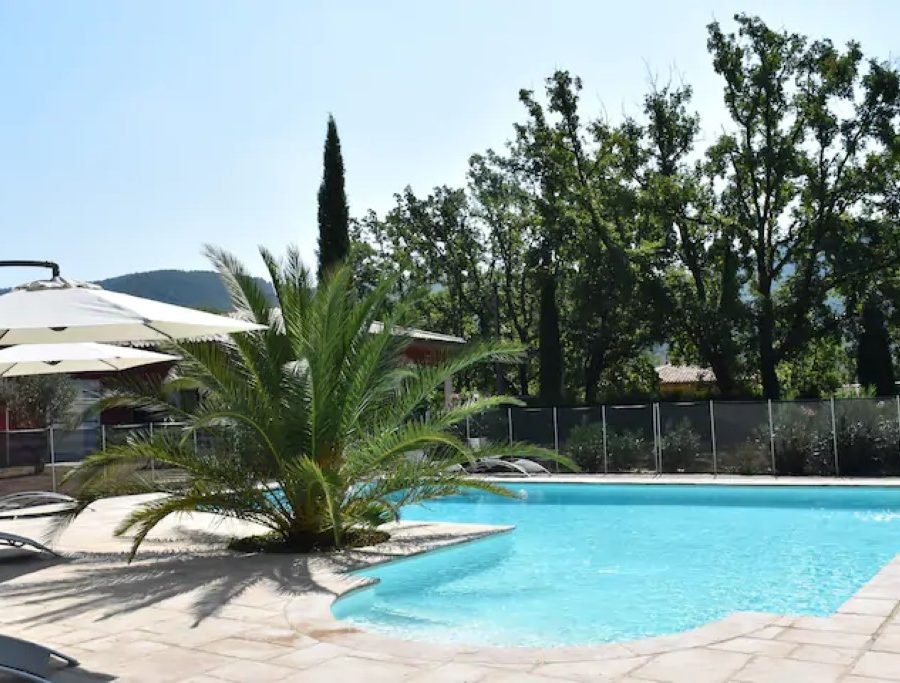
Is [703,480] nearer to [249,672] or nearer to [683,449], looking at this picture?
[683,449]

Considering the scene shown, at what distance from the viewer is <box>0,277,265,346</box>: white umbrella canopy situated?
657 centimetres

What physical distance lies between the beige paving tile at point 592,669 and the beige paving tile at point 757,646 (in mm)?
533

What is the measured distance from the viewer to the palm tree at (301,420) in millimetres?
9430

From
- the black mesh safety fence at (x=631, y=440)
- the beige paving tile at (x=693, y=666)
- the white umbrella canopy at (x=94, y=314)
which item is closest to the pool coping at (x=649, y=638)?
the beige paving tile at (x=693, y=666)

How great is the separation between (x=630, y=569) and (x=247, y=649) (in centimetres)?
553

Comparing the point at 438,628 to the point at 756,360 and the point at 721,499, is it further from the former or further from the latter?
the point at 756,360

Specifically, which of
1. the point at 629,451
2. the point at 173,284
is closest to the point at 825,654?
the point at 629,451

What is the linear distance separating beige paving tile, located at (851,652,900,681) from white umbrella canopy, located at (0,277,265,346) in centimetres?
524

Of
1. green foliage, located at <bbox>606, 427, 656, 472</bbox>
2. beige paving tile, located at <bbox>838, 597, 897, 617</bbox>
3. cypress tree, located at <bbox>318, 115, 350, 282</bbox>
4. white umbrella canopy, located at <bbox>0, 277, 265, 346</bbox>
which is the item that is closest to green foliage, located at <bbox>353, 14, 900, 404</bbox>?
cypress tree, located at <bbox>318, 115, 350, 282</bbox>

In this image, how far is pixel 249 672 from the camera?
506 centimetres

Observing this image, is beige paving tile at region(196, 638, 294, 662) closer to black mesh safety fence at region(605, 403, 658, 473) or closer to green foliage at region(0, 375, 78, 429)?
black mesh safety fence at region(605, 403, 658, 473)

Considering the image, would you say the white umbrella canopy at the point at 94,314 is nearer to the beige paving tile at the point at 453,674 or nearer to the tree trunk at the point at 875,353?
the beige paving tile at the point at 453,674

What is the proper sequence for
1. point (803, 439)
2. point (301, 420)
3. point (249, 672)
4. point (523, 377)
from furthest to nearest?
point (523, 377), point (803, 439), point (301, 420), point (249, 672)

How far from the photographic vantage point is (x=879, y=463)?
675 inches
